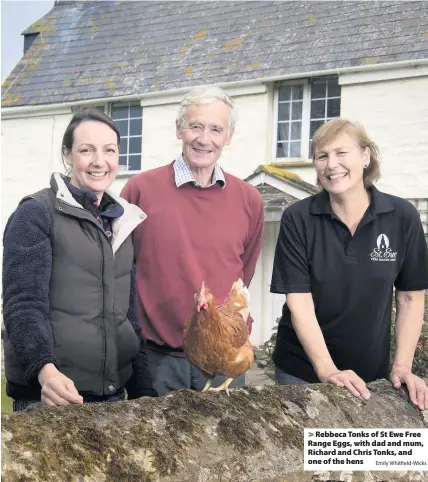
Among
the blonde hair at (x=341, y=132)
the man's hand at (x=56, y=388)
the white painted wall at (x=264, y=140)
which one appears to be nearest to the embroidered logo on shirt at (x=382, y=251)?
the blonde hair at (x=341, y=132)

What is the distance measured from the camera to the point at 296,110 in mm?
5176

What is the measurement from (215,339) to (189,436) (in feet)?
1.43

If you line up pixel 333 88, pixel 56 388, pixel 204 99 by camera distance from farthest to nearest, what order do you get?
pixel 333 88 → pixel 204 99 → pixel 56 388

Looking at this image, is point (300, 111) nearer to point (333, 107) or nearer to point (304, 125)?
point (304, 125)

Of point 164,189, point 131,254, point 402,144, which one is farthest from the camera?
point 402,144

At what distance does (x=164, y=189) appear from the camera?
235 centimetres

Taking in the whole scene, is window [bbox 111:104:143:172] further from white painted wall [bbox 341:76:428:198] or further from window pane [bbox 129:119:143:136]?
white painted wall [bbox 341:76:428:198]

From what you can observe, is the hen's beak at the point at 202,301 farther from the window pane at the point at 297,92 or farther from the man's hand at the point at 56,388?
the window pane at the point at 297,92

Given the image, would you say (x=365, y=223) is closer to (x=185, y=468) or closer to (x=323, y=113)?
(x=185, y=468)

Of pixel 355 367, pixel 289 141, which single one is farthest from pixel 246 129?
pixel 355 367

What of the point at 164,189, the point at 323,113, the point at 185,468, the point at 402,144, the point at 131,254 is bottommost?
the point at 185,468

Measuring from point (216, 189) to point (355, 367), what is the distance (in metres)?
0.68

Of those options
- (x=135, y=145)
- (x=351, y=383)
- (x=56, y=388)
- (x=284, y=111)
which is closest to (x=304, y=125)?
(x=284, y=111)

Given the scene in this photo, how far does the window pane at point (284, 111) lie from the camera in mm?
4996
